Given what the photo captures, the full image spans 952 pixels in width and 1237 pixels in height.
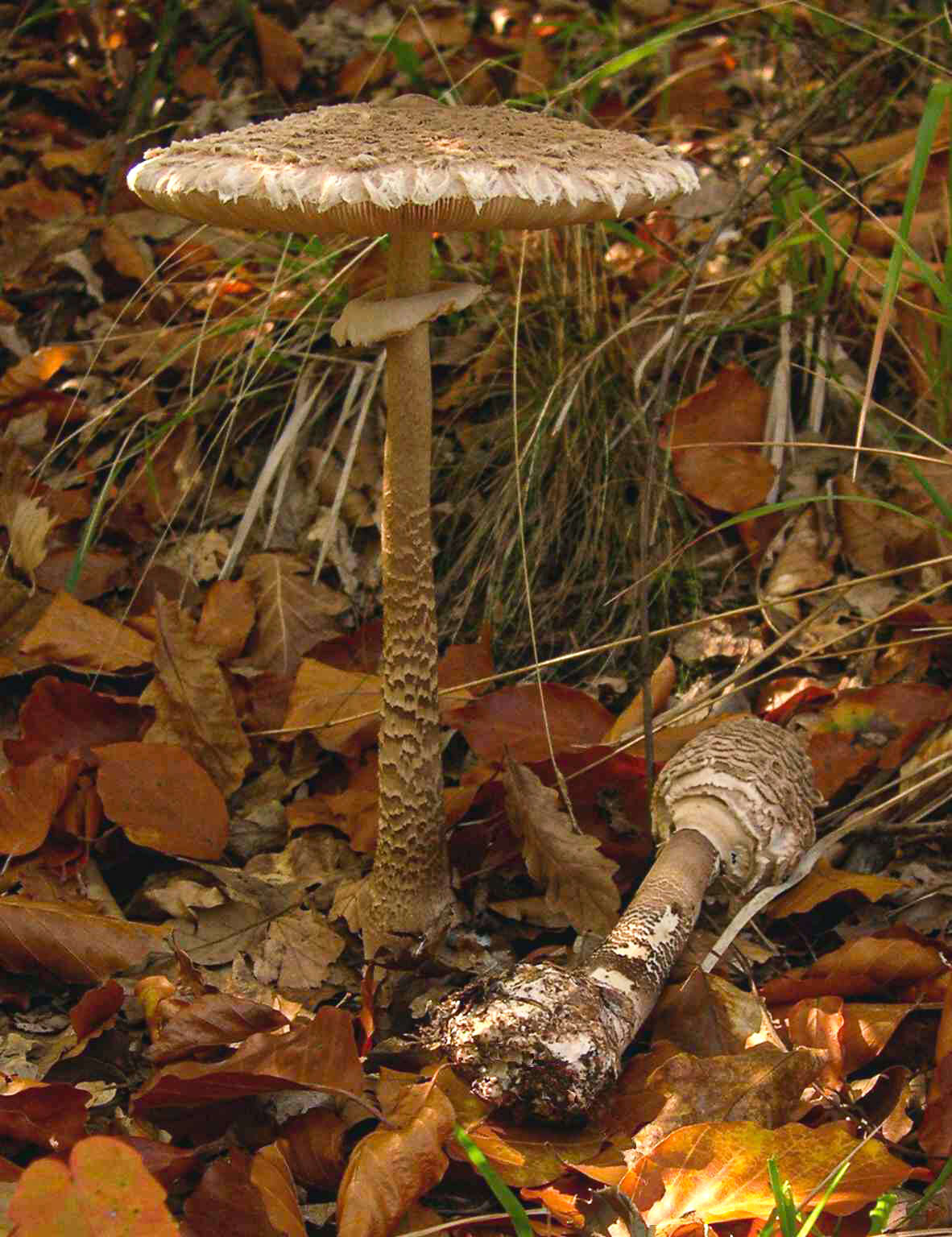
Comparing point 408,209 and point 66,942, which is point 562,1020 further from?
point 408,209

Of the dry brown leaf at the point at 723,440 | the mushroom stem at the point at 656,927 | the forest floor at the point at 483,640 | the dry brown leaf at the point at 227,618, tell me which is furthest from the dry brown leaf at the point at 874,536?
the dry brown leaf at the point at 227,618

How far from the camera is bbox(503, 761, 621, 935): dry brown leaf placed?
2498 millimetres

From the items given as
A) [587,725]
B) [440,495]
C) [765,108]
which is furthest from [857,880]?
[765,108]

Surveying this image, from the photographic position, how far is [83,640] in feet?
10.5

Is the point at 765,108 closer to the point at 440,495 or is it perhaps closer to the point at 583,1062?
the point at 440,495

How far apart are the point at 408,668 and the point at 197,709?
865 mm

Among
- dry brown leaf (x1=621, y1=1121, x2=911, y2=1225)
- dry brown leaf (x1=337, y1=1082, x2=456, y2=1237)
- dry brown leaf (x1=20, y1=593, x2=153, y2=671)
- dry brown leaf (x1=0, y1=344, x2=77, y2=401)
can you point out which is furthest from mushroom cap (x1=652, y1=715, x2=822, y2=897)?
dry brown leaf (x1=0, y1=344, x2=77, y2=401)

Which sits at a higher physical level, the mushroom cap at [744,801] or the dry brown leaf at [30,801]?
the mushroom cap at [744,801]

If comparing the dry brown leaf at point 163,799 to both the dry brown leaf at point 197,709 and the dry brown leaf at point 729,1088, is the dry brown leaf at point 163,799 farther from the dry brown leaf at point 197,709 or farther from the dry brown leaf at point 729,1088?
the dry brown leaf at point 729,1088

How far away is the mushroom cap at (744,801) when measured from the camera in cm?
241

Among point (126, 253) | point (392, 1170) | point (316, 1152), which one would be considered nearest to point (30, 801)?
point (316, 1152)

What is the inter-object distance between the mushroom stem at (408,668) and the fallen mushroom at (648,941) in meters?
0.41

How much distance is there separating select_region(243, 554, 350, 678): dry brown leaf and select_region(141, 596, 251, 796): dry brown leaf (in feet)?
0.69

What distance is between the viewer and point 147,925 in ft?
8.16
